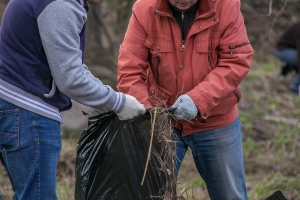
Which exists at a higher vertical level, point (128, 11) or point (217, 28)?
point (217, 28)

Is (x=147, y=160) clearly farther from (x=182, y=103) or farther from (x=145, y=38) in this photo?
(x=145, y=38)

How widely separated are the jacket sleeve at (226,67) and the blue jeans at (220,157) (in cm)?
22

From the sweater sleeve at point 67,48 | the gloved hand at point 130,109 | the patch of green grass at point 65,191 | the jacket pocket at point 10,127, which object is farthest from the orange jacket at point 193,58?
the patch of green grass at point 65,191

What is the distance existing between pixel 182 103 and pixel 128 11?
240 inches

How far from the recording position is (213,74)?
2.95m

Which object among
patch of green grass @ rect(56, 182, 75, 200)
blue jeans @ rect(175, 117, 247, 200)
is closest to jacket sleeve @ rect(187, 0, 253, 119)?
blue jeans @ rect(175, 117, 247, 200)

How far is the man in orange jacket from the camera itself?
2.93 metres

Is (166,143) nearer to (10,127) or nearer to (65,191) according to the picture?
(10,127)

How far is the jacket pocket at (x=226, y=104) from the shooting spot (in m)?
3.03

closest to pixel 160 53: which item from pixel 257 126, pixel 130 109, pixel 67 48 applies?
pixel 130 109

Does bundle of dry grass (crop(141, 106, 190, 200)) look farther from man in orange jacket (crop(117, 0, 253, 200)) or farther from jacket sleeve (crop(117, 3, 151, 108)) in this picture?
jacket sleeve (crop(117, 3, 151, 108))

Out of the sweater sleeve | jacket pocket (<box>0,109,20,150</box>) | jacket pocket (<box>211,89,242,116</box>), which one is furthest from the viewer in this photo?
jacket pocket (<box>211,89,242,116</box>)

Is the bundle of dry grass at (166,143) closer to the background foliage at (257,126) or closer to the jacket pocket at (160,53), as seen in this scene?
the background foliage at (257,126)

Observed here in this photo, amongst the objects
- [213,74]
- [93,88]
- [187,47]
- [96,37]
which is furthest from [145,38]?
[96,37]
